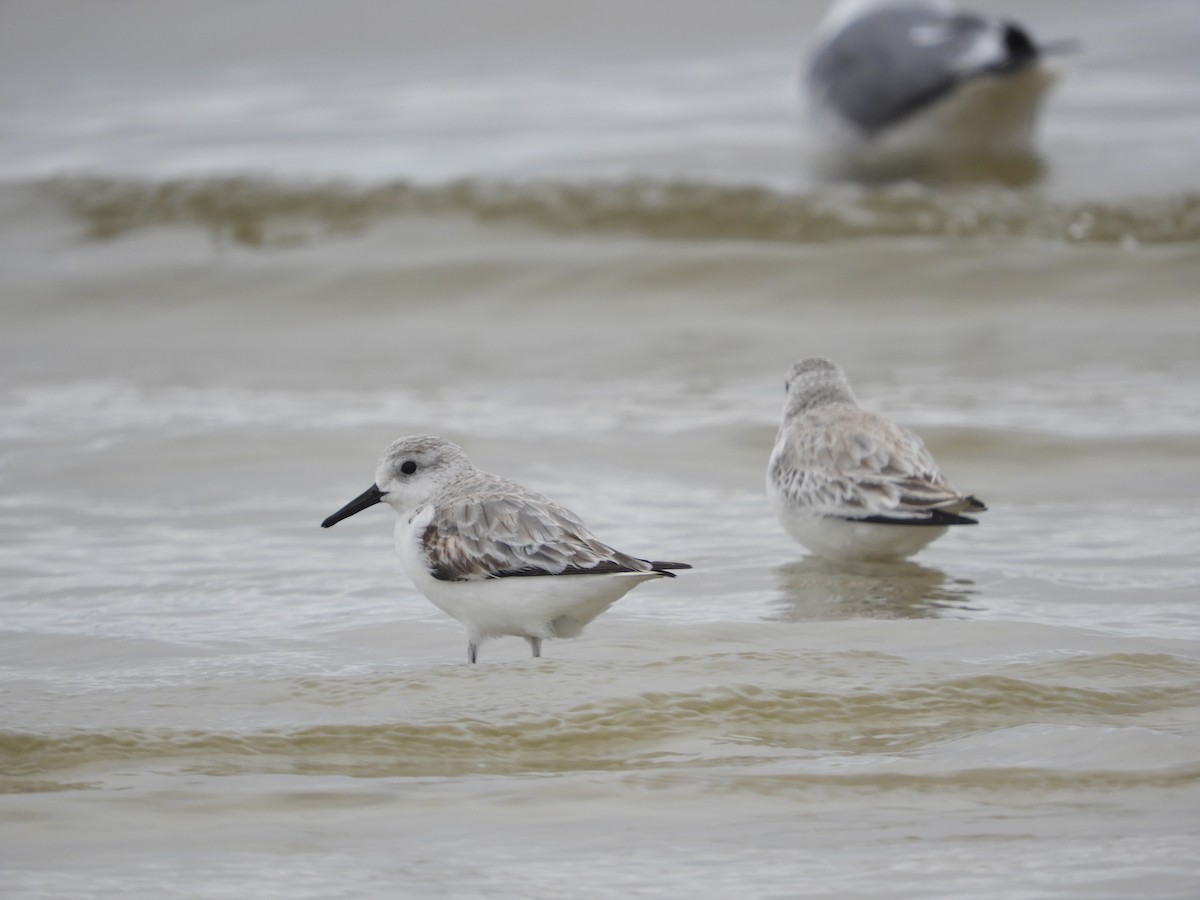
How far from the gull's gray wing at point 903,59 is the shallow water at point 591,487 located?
2.61ft

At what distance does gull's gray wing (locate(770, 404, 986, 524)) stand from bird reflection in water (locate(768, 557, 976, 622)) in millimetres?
271

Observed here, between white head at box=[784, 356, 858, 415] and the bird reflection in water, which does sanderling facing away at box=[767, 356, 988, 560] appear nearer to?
the bird reflection in water

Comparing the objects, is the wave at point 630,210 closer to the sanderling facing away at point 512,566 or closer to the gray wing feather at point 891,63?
the gray wing feather at point 891,63

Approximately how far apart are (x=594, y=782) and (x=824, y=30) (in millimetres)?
11777

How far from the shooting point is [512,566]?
5.08 meters

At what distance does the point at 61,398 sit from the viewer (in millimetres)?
9461

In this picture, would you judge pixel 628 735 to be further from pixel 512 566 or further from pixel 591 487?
pixel 591 487

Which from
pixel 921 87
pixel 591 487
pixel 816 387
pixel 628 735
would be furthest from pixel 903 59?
pixel 628 735

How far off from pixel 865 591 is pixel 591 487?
1837 mm

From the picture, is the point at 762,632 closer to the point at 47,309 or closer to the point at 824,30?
the point at 47,309

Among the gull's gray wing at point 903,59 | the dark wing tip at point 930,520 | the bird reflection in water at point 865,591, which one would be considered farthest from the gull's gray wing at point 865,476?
the gull's gray wing at point 903,59

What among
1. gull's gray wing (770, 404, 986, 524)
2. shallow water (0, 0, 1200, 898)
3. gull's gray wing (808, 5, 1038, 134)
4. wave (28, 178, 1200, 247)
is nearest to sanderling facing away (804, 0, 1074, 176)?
gull's gray wing (808, 5, 1038, 134)

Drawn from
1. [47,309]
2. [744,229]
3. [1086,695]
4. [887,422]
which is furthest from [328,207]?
[1086,695]

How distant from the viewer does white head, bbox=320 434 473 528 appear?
5668mm
